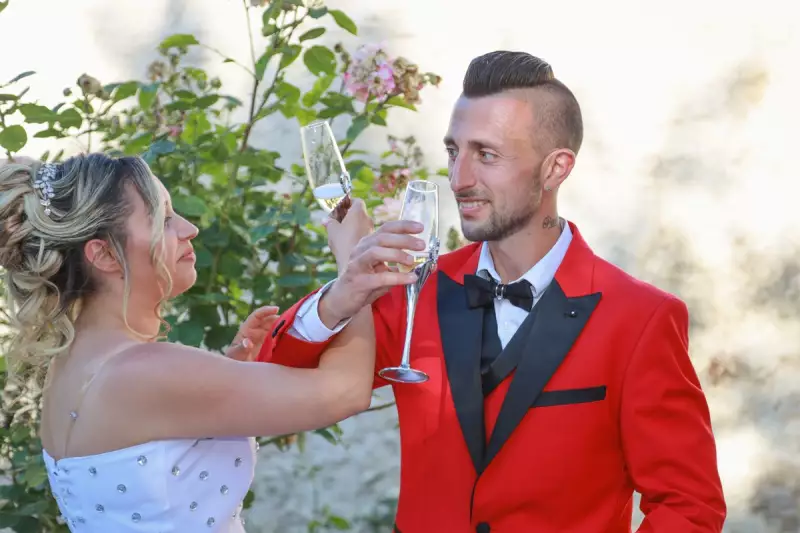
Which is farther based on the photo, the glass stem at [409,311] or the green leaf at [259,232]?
the green leaf at [259,232]

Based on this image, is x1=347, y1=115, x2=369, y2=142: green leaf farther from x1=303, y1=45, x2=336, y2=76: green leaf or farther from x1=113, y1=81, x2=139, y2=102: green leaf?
x1=113, y1=81, x2=139, y2=102: green leaf

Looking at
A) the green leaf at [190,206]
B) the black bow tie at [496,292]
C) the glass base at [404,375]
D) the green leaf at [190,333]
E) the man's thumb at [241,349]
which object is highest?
the green leaf at [190,206]

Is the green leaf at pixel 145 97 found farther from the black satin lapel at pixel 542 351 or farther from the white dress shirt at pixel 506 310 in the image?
the black satin lapel at pixel 542 351

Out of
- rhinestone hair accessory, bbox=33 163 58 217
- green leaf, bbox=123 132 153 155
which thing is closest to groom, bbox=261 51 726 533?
rhinestone hair accessory, bbox=33 163 58 217

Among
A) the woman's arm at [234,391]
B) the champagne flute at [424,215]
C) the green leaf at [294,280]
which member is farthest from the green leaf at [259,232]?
the champagne flute at [424,215]

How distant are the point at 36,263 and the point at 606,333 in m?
1.20

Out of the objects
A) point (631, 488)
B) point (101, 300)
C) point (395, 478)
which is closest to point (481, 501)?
point (631, 488)

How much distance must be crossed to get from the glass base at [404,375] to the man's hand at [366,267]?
0.13 metres

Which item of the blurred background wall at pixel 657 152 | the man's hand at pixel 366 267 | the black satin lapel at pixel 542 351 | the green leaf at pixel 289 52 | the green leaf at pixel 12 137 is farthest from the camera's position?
the blurred background wall at pixel 657 152

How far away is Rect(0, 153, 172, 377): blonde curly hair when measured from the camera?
2145 mm

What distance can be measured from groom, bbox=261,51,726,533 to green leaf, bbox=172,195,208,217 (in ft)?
2.76

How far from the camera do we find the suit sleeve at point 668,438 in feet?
5.93

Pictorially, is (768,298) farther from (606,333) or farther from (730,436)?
(606,333)

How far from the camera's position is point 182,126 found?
3.35 meters
